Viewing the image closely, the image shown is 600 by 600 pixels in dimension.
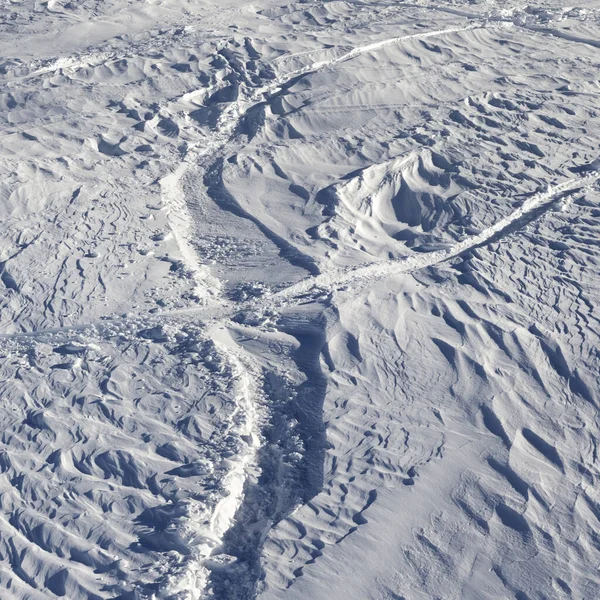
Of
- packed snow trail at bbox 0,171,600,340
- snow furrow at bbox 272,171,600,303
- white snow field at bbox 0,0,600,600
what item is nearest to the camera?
white snow field at bbox 0,0,600,600

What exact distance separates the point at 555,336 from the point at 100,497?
16.3 feet

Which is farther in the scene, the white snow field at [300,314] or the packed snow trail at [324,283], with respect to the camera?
the packed snow trail at [324,283]

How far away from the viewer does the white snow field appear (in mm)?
7230

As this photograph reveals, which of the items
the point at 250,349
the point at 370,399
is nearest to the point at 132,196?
the point at 250,349

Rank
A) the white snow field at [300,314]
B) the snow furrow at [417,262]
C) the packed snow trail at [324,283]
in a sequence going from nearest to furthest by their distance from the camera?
the white snow field at [300,314] < the packed snow trail at [324,283] < the snow furrow at [417,262]

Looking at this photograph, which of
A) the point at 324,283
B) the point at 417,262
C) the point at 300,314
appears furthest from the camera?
the point at 417,262

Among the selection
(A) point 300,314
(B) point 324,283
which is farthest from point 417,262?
(A) point 300,314

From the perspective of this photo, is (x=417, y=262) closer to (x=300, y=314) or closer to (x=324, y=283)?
(x=324, y=283)

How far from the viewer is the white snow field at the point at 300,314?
7230 millimetres

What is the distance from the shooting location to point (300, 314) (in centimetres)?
972

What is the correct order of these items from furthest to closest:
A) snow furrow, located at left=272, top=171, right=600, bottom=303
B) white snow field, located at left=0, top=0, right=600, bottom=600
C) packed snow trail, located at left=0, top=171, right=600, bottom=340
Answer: snow furrow, located at left=272, top=171, right=600, bottom=303
packed snow trail, located at left=0, top=171, right=600, bottom=340
white snow field, located at left=0, top=0, right=600, bottom=600

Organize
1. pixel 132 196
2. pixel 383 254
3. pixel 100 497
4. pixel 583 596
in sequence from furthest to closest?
pixel 132 196 → pixel 383 254 → pixel 100 497 → pixel 583 596

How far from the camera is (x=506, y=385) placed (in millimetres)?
8578

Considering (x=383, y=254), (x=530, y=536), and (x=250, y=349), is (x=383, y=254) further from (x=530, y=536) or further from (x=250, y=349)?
(x=530, y=536)
